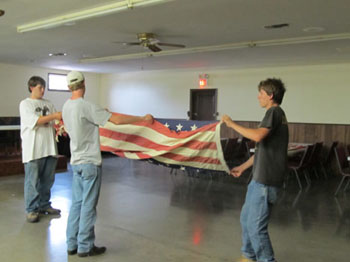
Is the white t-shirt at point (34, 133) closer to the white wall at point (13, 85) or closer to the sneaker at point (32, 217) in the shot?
the sneaker at point (32, 217)

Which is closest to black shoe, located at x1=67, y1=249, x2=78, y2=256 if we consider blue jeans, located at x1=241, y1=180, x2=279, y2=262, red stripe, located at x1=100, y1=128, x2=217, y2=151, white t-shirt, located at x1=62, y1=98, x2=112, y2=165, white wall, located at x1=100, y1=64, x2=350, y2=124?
white t-shirt, located at x1=62, y1=98, x2=112, y2=165

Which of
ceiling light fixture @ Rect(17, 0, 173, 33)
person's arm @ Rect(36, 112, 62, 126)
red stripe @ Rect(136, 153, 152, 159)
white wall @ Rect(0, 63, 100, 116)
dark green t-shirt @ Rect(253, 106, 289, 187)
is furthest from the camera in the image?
white wall @ Rect(0, 63, 100, 116)

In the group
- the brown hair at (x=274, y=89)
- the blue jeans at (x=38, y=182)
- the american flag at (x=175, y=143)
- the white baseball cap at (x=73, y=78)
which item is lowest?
the blue jeans at (x=38, y=182)

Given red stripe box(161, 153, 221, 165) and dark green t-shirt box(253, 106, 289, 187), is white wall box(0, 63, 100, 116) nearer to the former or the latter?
red stripe box(161, 153, 221, 165)

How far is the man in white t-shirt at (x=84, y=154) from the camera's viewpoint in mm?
2816

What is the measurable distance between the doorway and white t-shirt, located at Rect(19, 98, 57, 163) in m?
7.00

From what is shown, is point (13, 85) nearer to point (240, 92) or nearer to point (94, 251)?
point (240, 92)

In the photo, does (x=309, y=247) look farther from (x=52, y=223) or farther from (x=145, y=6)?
(x=145, y=6)

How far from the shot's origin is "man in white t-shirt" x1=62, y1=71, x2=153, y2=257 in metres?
2.82

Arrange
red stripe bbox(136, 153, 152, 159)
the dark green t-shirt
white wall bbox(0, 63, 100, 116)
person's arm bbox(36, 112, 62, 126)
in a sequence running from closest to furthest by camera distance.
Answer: the dark green t-shirt, person's arm bbox(36, 112, 62, 126), red stripe bbox(136, 153, 152, 159), white wall bbox(0, 63, 100, 116)

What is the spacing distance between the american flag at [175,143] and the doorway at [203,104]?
610cm

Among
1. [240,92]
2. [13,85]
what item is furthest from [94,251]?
[13,85]

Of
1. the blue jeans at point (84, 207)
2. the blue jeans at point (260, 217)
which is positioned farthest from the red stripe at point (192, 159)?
the blue jeans at point (260, 217)

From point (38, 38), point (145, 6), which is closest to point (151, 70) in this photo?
point (38, 38)
